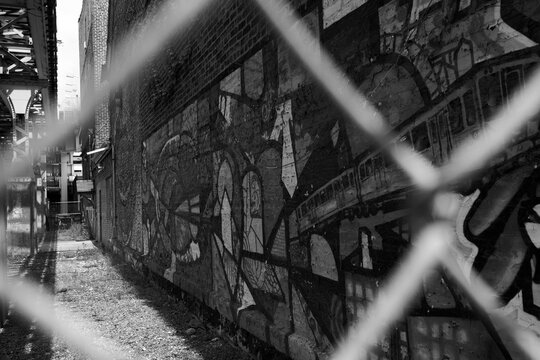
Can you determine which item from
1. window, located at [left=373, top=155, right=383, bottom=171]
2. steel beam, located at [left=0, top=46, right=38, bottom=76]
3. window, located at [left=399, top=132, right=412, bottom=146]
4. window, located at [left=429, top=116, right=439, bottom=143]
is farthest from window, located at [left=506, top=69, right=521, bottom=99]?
steel beam, located at [left=0, top=46, right=38, bottom=76]

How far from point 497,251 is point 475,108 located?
23.7 inches

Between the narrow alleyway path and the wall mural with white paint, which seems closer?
the wall mural with white paint

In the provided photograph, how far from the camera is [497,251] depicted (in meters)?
1.79

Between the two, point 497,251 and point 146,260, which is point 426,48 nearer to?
point 497,251

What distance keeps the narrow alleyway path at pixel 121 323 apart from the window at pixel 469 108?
3.37 m

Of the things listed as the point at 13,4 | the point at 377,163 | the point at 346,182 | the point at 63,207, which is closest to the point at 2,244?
the point at 13,4

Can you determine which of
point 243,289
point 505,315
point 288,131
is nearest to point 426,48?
point 505,315

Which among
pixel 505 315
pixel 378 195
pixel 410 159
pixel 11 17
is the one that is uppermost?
pixel 11 17

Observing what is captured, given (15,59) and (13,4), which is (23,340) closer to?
(13,4)

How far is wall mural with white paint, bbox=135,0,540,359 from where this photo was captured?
5.71 feet

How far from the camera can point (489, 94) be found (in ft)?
5.91

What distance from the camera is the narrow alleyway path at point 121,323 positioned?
4.65 metres

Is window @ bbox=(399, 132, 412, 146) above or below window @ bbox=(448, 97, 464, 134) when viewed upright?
below

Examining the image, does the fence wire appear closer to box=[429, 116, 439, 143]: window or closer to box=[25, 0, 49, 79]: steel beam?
box=[429, 116, 439, 143]: window
